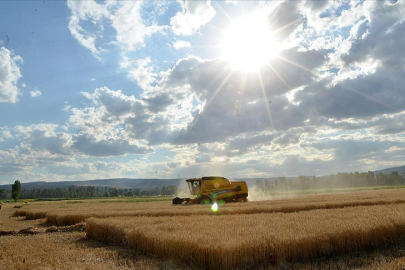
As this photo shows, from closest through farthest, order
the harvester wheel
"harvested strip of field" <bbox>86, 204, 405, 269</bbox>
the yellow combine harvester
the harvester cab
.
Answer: "harvested strip of field" <bbox>86, 204, 405, 269</bbox> → the harvester wheel → the yellow combine harvester → the harvester cab

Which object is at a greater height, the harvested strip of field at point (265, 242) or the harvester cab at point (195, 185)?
the harvester cab at point (195, 185)

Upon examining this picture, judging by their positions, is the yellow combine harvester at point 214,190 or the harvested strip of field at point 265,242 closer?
the harvested strip of field at point 265,242

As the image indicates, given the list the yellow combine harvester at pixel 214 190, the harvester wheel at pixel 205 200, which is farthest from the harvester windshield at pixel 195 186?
the harvester wheel at pixel 205 200

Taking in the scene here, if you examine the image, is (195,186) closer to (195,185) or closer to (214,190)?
(195,185)

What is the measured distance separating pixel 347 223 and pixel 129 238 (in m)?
7.16

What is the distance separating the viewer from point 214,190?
3198 centimetres

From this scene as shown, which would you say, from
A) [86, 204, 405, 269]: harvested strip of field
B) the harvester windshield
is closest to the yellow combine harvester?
the harvester windshield

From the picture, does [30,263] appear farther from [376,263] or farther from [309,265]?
[376,263]

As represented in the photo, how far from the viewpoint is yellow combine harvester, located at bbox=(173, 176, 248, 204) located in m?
31.0

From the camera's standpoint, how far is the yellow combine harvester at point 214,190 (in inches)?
1219

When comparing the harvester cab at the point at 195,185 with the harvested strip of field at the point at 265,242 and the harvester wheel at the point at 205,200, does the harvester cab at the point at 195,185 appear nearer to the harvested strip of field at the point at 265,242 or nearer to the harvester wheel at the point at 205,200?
the harvester wheel at the point at 205,200

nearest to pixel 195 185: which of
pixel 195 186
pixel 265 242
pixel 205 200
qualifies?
pixel 195 186

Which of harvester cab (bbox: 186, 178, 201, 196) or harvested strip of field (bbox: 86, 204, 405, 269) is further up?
harvester cab (bbox: 186, 178, 201, 196)

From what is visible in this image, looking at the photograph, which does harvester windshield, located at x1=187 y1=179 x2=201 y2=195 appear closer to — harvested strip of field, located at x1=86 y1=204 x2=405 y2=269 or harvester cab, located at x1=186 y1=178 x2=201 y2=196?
harvester cab, located at x1=186 y1=178 x2=201 y2=196
